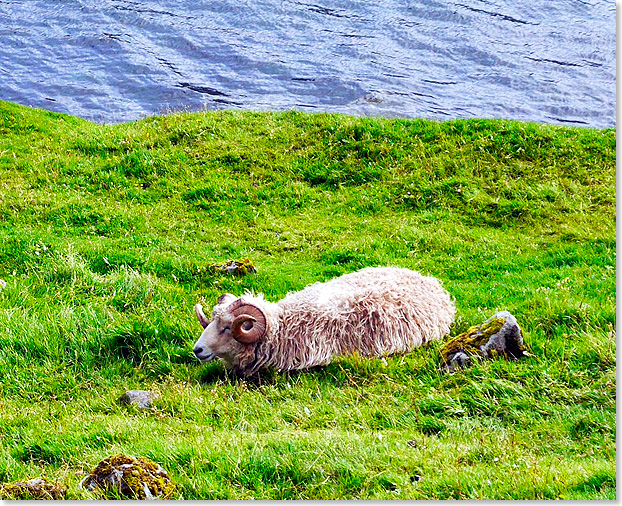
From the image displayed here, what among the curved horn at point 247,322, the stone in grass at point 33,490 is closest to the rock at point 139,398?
the curved horn at point 247,322

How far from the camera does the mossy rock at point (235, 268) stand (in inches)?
544

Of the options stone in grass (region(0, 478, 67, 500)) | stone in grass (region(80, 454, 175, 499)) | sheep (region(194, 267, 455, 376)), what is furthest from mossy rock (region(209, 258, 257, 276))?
stone in grass (region(0, 478, 67, 500))

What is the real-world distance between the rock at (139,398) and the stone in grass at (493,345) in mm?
3618

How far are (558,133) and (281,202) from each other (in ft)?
26.0

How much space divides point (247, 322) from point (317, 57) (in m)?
31.0

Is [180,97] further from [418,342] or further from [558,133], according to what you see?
[418,342]

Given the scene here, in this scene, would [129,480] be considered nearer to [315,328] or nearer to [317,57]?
[315,328]

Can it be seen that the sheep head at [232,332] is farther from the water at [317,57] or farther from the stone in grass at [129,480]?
the water at [317,57]

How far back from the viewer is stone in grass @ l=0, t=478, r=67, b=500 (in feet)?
20.6

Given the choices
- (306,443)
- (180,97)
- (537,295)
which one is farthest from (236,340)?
(180,97)

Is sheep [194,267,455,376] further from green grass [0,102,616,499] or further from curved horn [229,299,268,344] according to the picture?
green grass [0,102,616,499]

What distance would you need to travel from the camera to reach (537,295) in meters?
11.4

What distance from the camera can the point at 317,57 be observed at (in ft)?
128

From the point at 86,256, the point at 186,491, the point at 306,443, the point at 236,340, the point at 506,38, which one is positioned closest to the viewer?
the point at 186,491
